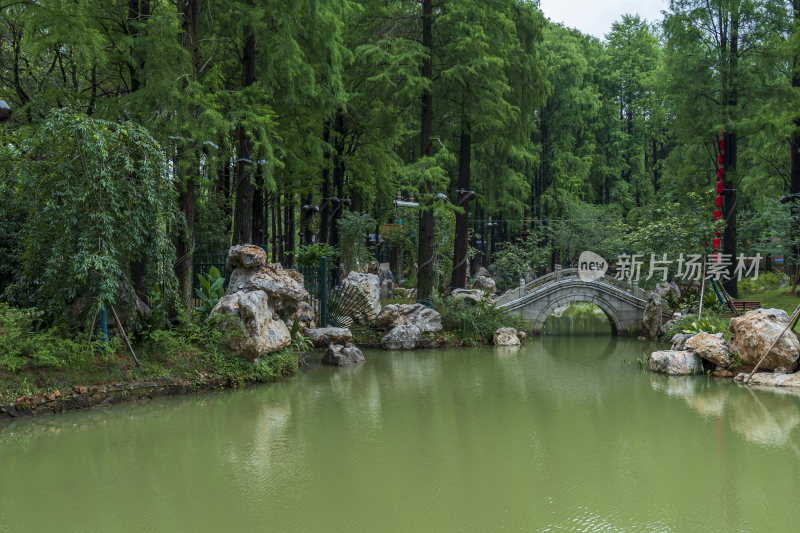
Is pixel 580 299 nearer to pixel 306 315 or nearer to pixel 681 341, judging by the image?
pixel 681 341

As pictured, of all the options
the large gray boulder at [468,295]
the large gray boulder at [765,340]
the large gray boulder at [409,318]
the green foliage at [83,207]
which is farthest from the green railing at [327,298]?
the large gray boulder at [765,340]

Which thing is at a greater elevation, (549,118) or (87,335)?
(549,118)

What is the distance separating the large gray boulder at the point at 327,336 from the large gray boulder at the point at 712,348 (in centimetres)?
679

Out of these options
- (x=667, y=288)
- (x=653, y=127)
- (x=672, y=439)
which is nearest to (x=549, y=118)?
(x=653, y=127)

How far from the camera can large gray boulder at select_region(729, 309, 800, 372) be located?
33.3 ft

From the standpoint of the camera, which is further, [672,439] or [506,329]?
[506,329]

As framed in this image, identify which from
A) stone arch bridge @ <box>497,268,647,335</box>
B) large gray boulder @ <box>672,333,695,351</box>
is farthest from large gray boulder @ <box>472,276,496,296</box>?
large gray boulder @ <box>672,333,695,351</box>

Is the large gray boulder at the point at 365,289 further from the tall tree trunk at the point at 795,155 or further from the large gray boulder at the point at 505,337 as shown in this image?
the tall tree trunk at the point at 795,155

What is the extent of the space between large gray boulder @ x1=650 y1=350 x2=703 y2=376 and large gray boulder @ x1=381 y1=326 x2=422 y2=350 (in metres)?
5.31

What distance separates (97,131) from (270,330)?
3.97 metres

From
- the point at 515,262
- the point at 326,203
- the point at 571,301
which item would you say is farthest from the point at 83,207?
the point at 515,262

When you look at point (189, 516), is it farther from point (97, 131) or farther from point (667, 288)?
point (667, 288)

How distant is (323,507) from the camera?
477cm

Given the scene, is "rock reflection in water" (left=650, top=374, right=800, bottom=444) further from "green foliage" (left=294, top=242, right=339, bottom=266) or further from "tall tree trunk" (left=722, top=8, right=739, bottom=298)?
"tall tree trunk" (left=722, top=8, right=739, bottom=298)
